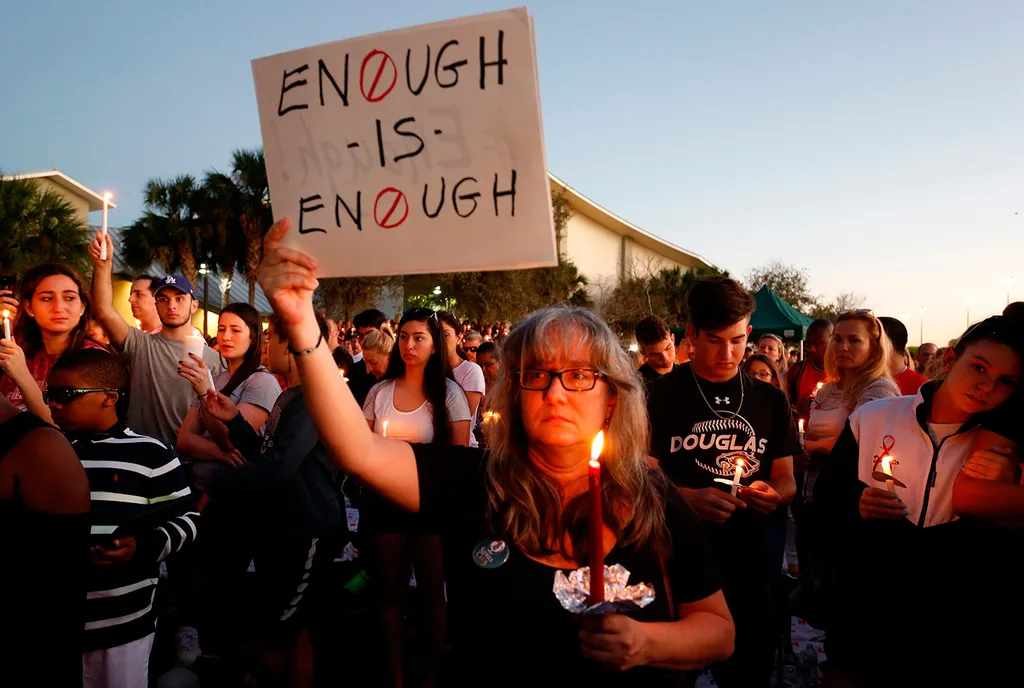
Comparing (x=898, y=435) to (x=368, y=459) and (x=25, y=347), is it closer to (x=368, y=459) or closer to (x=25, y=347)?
(x=368, y=459)

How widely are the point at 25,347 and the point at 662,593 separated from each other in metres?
4.24

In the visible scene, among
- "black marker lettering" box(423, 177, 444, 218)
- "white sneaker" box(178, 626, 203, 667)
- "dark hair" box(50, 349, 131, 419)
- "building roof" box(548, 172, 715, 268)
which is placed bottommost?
"white sneaker" box(178, 626, 203, 667)

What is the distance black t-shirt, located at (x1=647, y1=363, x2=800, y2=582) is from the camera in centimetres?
323

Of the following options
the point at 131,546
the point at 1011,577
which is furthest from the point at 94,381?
the point at 1011,577

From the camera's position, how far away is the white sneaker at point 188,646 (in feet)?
14.3

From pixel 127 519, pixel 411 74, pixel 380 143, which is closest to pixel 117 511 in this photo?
pixel 127 519

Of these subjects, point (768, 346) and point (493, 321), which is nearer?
point (768, 346)

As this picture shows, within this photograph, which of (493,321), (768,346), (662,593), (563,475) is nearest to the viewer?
(662,593)

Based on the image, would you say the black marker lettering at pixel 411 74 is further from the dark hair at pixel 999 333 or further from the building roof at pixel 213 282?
the building roof at pixel 213 282

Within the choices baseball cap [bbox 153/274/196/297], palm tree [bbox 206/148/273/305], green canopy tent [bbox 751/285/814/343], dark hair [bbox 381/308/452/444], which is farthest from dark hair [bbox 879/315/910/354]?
palm tree [bbox 206/148/273/305]

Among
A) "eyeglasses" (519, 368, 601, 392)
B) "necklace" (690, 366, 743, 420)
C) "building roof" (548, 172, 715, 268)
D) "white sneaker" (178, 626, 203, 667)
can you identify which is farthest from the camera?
"building roof" (548, 172, 715, 268)

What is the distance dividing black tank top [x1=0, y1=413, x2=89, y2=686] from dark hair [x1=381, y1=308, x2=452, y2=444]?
2.24 meters

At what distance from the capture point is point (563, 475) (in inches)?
→ 76.4

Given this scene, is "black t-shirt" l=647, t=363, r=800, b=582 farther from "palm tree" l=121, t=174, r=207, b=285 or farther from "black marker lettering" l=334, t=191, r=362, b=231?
"palm tree" l=121, t=174, r=207, b=285
